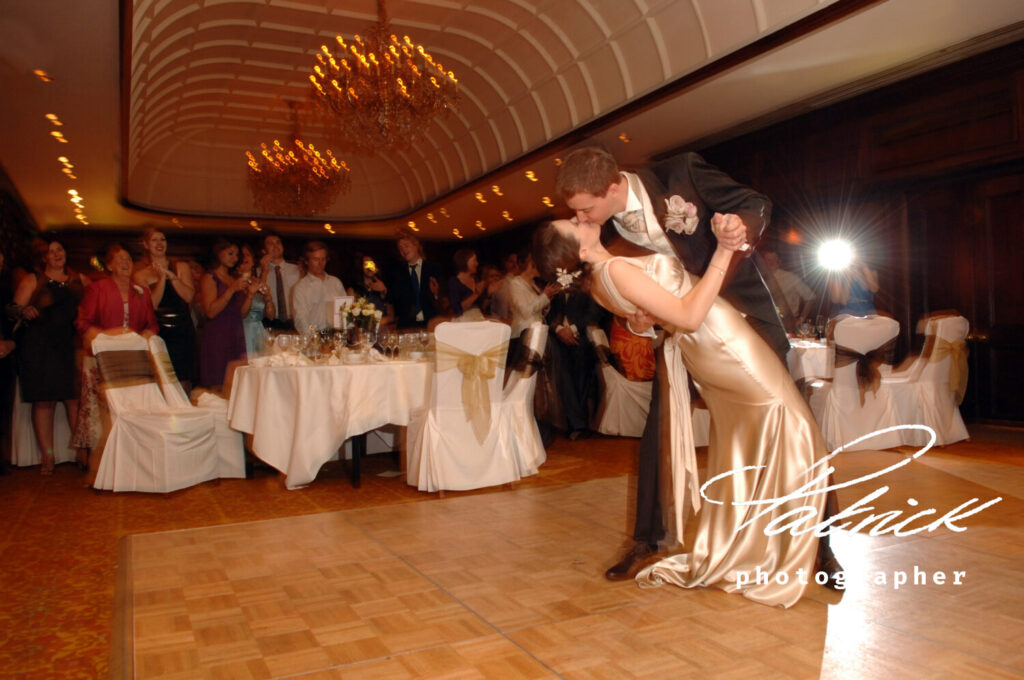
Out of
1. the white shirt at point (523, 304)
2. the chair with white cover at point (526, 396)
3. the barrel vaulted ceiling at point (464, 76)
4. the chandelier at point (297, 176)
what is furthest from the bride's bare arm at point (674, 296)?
the chandelier at point (297, 176)

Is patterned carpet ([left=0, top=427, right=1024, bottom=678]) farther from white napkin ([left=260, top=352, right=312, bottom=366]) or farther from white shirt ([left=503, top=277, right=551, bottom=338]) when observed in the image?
white shirt ([left=503, top=277, right=551, bottom=338])

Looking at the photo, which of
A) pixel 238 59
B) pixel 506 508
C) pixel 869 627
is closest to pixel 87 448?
pixel 506 508

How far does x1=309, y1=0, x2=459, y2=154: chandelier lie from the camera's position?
23.9 feet

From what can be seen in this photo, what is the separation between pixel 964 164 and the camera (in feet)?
22.9

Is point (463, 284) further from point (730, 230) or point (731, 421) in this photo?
point (730, 230)

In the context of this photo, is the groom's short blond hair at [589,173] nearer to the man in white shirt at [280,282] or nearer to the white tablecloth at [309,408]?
the white tablecloth at [309,408]

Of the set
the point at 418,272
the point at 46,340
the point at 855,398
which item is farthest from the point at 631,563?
the point at 46,340

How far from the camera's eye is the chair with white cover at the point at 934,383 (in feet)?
19.0

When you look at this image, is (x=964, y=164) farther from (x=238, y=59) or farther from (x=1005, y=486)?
(x=238, y=59)

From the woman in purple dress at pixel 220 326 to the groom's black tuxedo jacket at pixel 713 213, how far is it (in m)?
4.04

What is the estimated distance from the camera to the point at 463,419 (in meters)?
4.59

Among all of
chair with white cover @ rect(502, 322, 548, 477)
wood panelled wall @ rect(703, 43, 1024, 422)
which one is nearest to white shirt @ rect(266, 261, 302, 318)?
chair with white cover @ rect(502, 322, 548, 477)

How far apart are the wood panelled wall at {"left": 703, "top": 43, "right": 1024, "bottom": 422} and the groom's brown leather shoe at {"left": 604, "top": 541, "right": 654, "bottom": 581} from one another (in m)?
4.70

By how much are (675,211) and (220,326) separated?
4.38 m
